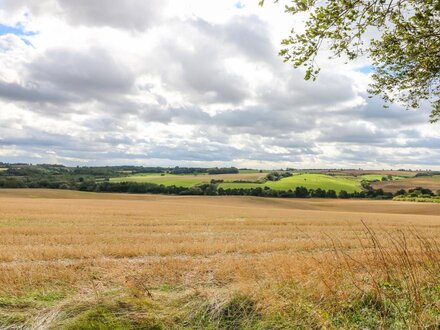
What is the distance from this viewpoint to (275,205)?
250ft

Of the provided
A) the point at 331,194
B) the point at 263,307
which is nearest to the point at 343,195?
the point at 331,194

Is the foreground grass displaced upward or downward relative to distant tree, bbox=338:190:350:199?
upward

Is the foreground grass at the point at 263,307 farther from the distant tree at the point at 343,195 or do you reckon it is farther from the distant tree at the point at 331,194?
the distant tree at the point at 343,195

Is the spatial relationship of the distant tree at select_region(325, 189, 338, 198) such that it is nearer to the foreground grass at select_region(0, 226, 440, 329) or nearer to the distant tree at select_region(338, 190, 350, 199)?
the distant tree at select_region(338, 190, 350, 199)

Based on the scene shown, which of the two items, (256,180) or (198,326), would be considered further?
(256,180)

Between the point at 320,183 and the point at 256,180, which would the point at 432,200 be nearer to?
the point at 320,183

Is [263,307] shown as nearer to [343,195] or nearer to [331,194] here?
[331,194]

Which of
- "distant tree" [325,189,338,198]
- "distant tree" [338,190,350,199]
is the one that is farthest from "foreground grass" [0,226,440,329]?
"distant tree" [338,190,350,199]

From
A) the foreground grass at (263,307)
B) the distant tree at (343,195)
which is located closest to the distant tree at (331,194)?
the distant tree at (343,195)

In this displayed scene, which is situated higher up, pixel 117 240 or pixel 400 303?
pixel 400 303

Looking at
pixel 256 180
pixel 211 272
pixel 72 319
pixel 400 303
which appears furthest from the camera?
pixel 256 180

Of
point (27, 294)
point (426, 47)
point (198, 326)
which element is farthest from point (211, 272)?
point (426, 47)

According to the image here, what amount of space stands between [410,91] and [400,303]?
30.7ft

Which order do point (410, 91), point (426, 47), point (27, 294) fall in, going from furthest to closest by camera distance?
1. point (410, 91)
2. point (426, 47)
3. point (27, 294)
